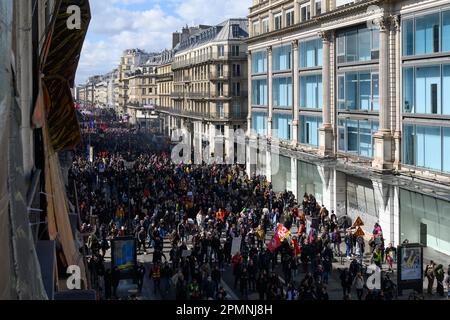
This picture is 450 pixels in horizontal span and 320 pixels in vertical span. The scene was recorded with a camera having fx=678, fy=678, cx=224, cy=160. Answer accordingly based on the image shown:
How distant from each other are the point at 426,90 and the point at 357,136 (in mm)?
7866

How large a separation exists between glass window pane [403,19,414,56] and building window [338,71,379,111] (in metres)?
3.10

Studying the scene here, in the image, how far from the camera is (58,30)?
16125 millimetres

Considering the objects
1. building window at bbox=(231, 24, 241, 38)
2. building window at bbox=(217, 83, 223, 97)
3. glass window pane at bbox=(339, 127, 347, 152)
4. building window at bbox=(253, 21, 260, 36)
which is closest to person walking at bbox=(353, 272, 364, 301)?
glass window pane at bbox=(339, 127, 347, 152)

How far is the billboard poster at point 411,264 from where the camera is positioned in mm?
22422

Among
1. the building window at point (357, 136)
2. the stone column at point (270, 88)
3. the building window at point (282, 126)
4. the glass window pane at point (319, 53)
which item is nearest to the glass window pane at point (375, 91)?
the building window at point (357, 136)

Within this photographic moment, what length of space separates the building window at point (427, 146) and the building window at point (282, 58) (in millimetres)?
18694

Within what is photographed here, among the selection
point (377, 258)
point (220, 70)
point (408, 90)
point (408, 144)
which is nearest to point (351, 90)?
point (408, 90)

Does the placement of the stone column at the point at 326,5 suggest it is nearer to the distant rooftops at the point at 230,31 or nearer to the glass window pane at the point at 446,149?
the glass window pane at the point at 446,149

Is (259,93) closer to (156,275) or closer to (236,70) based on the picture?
(236,70)

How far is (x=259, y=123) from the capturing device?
2242 inches

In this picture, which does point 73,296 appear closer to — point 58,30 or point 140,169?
point 58,30

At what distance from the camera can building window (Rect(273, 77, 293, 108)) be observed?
49125mm
